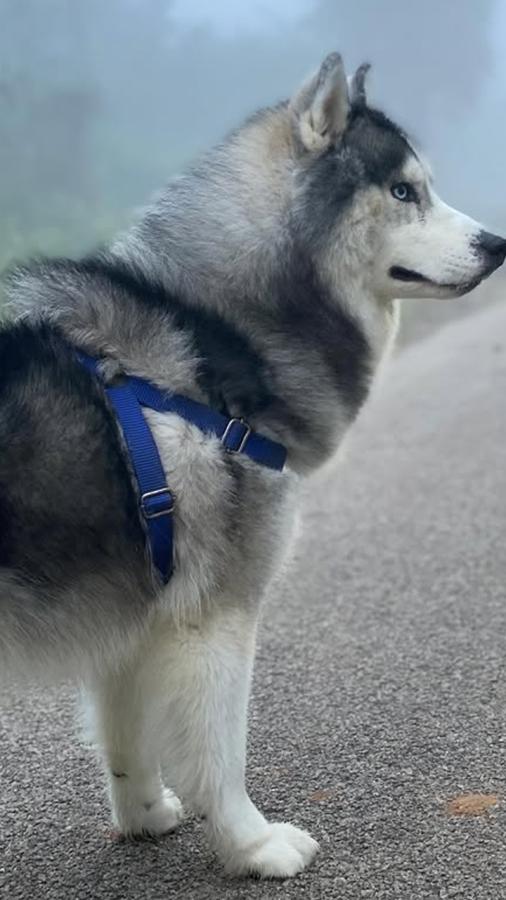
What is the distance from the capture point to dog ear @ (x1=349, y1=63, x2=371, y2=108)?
221 cm

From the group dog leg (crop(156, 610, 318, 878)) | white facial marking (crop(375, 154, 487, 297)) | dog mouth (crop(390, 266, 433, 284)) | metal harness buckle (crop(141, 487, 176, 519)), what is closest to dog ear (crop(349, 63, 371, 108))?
white facial marking (crop(375, 154, 487, 297))

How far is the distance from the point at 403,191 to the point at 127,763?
1.38 metres

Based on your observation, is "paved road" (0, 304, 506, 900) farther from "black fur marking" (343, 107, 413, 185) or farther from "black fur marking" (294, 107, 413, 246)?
"black fur marking" (343, 107, 413, 185)

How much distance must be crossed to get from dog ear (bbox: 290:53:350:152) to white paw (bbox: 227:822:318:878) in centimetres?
143

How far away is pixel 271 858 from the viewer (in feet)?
6.60

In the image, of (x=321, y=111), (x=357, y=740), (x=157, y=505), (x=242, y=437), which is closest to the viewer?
(x=157, y=505)

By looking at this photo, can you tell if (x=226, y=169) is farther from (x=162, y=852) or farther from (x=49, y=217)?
(x=49, y=217)

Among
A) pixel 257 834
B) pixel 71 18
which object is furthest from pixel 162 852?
pixel 71 18

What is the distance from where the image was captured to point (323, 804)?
7.54 ft

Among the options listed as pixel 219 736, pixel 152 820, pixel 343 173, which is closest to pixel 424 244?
pixel 343 173

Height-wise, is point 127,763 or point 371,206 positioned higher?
point 371,206

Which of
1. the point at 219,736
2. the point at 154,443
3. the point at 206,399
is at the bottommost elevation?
the point at 219,736

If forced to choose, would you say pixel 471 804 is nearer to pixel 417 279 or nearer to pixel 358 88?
pixel 417 279

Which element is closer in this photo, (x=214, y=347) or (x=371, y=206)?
(x=214, y=347)
